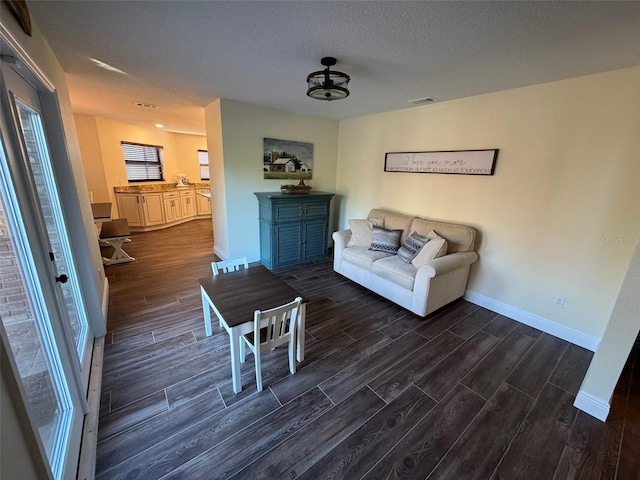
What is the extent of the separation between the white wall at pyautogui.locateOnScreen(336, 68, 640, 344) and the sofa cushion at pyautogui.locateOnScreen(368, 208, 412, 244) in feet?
0.98

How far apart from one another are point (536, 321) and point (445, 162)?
208 cm

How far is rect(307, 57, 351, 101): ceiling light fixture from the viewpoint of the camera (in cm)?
208

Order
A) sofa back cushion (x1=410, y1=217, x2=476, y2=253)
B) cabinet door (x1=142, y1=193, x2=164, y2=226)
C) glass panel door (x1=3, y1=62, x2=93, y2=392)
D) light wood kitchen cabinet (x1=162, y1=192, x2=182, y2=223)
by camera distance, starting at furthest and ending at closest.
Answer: light wood kitchen cabinet (x1=162, y1=192, x2=182, y2=223) → cabinet door (x1=142, y1=193, x2=164, y2=226) → sofa back cushion (x1=410, y1=217, x2=476, y2=253) → glass panel door (x1=3, y1=62, x2=93, y2=392)

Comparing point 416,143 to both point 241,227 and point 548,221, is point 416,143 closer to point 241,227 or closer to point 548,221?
point 548,221

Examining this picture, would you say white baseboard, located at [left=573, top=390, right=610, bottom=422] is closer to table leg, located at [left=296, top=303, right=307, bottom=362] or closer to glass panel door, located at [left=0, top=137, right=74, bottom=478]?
table leg, located at [left=296, top=303, right=307, bottom=362]

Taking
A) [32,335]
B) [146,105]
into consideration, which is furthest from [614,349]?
[146,105]

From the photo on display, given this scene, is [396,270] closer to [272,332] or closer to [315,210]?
[272,332]

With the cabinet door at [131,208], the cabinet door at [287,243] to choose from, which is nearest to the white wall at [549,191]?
the cabinet door at [287,243]

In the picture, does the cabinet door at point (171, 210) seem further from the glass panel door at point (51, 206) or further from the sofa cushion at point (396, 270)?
the sofa cushion at point (396, 270)

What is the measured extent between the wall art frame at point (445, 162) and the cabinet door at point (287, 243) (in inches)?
69.3

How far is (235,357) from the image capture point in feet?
5.97

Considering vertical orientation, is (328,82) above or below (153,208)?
above

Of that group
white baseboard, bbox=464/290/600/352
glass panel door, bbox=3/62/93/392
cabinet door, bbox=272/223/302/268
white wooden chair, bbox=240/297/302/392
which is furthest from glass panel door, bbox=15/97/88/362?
white baseboard, bbox=464/290/600/352

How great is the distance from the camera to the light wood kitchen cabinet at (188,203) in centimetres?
684
